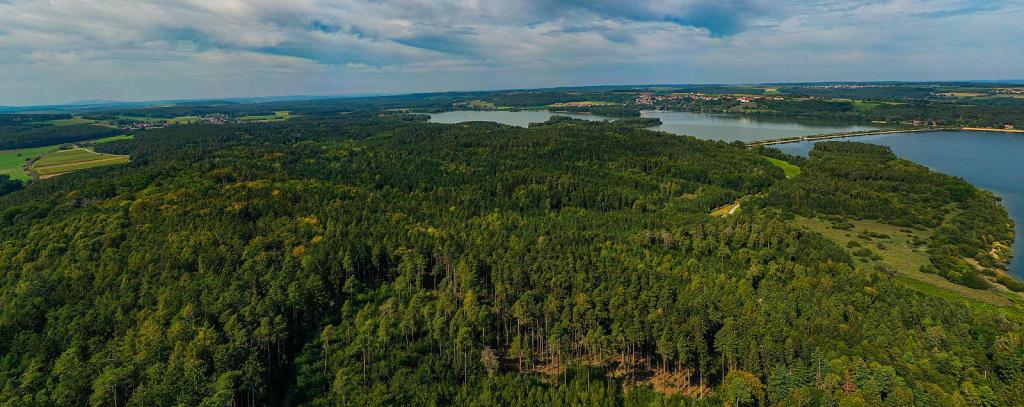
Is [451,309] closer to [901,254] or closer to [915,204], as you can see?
[901,254]

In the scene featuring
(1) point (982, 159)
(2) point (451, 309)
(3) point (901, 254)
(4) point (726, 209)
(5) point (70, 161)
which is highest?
(5) point (70, 161)

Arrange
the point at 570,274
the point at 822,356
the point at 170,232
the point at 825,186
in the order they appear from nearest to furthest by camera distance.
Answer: the point at 822,356 → the point at 570,274 → the point at 170,232 → the point at 825,186

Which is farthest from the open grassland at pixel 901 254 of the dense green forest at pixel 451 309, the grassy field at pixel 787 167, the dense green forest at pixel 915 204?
the grassy field at pixel 787 167

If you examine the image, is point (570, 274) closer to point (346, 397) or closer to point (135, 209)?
point (346, 397)

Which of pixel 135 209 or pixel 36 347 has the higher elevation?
pixel 135 209

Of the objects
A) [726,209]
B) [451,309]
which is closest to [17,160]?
[451,309]

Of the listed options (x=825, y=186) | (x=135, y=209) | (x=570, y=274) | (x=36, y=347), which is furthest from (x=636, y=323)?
(x=825, y=186)

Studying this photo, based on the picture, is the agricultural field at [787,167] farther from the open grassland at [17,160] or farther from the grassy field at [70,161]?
the open grassland at [17,160]
